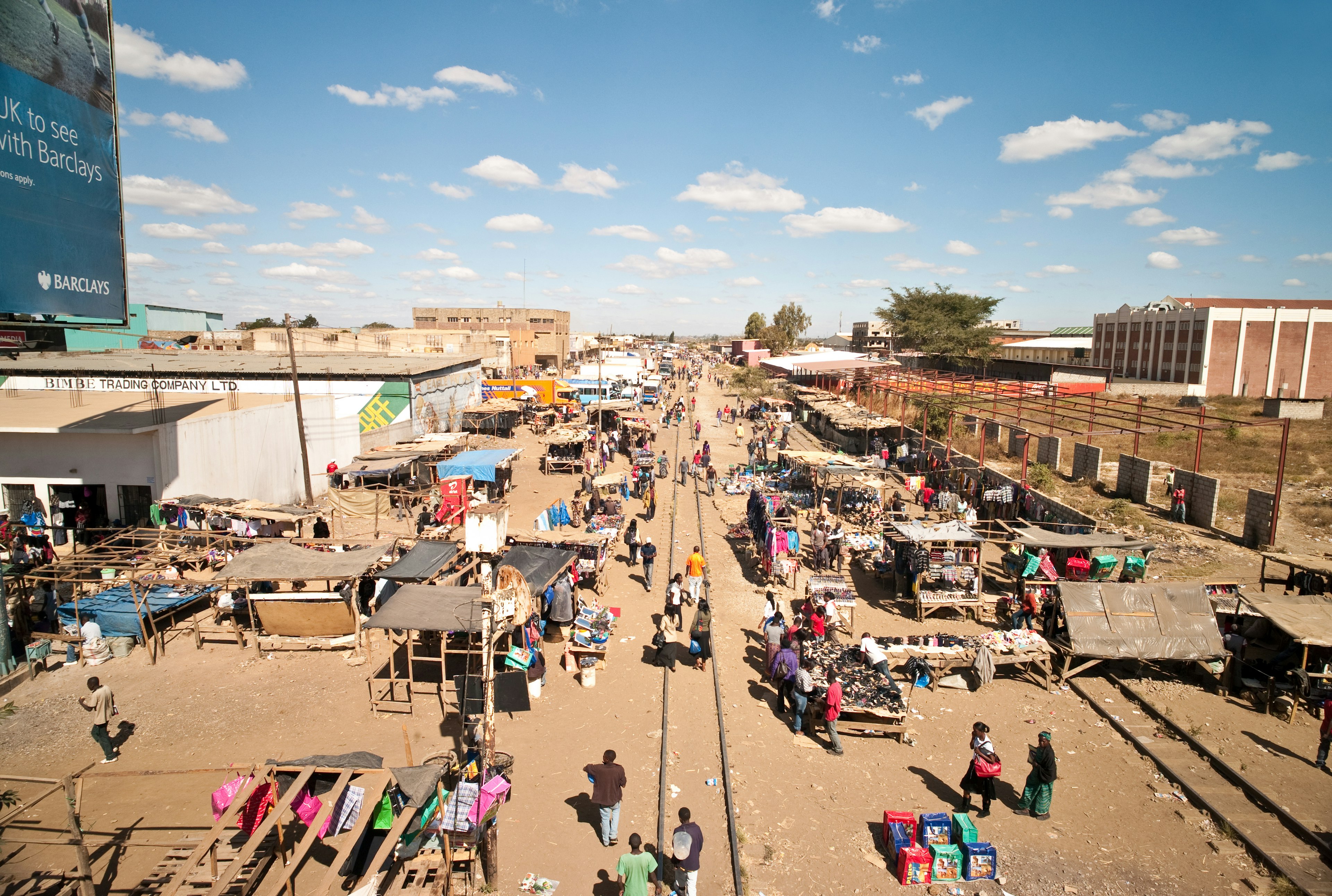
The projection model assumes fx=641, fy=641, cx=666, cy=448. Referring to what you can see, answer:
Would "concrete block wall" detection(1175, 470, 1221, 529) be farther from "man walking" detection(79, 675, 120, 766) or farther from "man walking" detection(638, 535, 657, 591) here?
"man walking" detection(79, 675, 120, 766)

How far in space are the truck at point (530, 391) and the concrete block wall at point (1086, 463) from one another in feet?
89.3

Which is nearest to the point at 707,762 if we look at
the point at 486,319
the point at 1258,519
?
the point at 1258,519

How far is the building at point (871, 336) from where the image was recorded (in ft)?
342

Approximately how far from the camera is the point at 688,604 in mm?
14180

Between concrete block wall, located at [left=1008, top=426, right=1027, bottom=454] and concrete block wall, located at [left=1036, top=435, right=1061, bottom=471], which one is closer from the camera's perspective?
concrete block wall, located at [left=1036, top=435, right=1061, bottom=471]

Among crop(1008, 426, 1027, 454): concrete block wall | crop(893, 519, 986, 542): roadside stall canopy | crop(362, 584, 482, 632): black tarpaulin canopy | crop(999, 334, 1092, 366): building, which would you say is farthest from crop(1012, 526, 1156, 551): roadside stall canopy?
crop(999, 334, 1092, 366): building

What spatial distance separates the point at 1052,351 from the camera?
61.2 m

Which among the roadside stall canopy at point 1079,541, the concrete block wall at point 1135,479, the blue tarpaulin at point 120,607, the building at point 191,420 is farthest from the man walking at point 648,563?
the concrete block wall at point 1135,479

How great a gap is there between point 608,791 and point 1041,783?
5.23 m

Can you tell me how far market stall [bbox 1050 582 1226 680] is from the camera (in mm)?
10969

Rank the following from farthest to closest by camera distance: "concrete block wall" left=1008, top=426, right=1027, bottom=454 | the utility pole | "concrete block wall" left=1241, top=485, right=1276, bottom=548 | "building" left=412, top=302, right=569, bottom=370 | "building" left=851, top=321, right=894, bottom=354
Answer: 1. "building" left=851, top=321, right=894, bottom=354
2. "building" left=412, top=302, right=569, bottom=370
3. "concrete block wall" left=1008, top=426, right=1027, bottom=454
4. the utility pole
5. "concrete block wall" left=1241, top=485, right=1276, bottom=548

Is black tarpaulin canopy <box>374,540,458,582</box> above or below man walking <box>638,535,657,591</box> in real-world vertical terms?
above

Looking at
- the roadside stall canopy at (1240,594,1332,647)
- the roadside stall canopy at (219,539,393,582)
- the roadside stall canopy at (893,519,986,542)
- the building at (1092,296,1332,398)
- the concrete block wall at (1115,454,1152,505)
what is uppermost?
the building at (1092,296,1332,398)

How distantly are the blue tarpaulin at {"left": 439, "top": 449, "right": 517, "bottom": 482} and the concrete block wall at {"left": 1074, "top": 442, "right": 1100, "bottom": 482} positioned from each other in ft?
65.2
